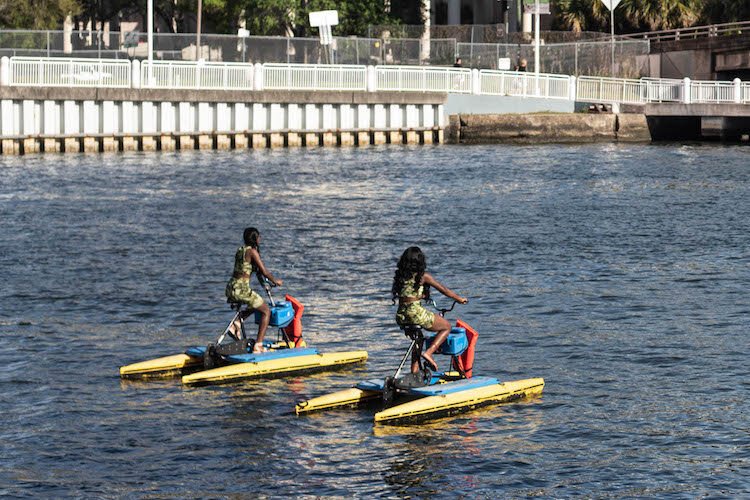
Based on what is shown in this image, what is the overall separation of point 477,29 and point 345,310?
45275 millimetres

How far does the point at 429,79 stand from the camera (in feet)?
179

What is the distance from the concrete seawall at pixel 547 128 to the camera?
176 ft

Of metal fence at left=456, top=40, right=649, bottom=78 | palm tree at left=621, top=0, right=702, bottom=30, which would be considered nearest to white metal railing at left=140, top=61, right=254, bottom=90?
metal fence at left=456, top=40, right=649, bottom=78

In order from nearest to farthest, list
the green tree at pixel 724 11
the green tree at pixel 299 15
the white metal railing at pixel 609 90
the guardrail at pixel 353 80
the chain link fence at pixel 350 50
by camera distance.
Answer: the guardrail at pixel 353 80 → the chain link fence at pixel 350 50 → the white metal railing at pixel 609 90 → the green tree at pixel 299 15 → the green tree at pixel 724 11

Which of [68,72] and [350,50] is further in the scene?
[350,50]

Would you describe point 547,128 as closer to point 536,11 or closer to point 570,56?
point 536,11

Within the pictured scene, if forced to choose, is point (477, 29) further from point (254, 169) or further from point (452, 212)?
point (452, 212)

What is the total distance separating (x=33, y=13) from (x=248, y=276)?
5282 centimetres

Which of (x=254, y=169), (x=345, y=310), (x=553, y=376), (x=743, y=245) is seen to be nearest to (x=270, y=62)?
(x=254, y=169)

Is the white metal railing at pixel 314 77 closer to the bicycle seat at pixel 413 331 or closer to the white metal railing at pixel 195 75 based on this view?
the white metal railing at pixel 195 75

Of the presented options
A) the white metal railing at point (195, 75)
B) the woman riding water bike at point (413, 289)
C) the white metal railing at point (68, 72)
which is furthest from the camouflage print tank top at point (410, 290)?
the white metal railing at point (195, 75)

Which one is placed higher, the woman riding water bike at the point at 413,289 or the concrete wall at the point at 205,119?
the concrete wall at the point at 205,119

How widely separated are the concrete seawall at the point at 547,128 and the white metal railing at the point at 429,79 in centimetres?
114

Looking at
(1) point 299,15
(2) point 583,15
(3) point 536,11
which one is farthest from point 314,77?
(2) point 583,15
